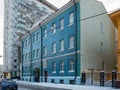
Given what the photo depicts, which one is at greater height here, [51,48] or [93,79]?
[51,48]

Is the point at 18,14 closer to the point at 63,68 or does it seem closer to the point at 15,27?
the point at 15,27

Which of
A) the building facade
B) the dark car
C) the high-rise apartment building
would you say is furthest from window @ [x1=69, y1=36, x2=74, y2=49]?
the high-rise apartment building

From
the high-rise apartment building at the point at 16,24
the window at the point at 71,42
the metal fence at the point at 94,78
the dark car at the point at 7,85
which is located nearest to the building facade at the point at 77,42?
the window at the point at 71,42

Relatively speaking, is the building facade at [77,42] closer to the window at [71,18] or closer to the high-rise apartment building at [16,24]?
the window at [71,18]

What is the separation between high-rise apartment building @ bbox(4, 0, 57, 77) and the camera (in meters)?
89.0

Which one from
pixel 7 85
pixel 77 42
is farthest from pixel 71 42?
pixel 7 85

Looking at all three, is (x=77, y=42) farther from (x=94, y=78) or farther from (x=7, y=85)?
(x=7, y=85)

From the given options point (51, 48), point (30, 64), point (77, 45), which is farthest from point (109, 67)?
point (30, 64)

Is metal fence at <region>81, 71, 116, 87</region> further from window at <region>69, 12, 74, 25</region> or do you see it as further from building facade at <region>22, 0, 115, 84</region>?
window at <region>69, 12, 74, 25</region>

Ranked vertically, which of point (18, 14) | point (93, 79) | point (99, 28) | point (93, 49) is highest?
point (18, 14)

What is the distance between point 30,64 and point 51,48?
13.8 metres

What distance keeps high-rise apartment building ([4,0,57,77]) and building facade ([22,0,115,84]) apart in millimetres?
41982

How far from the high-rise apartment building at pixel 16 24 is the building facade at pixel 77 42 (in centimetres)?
4198

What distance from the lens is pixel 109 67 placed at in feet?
130
